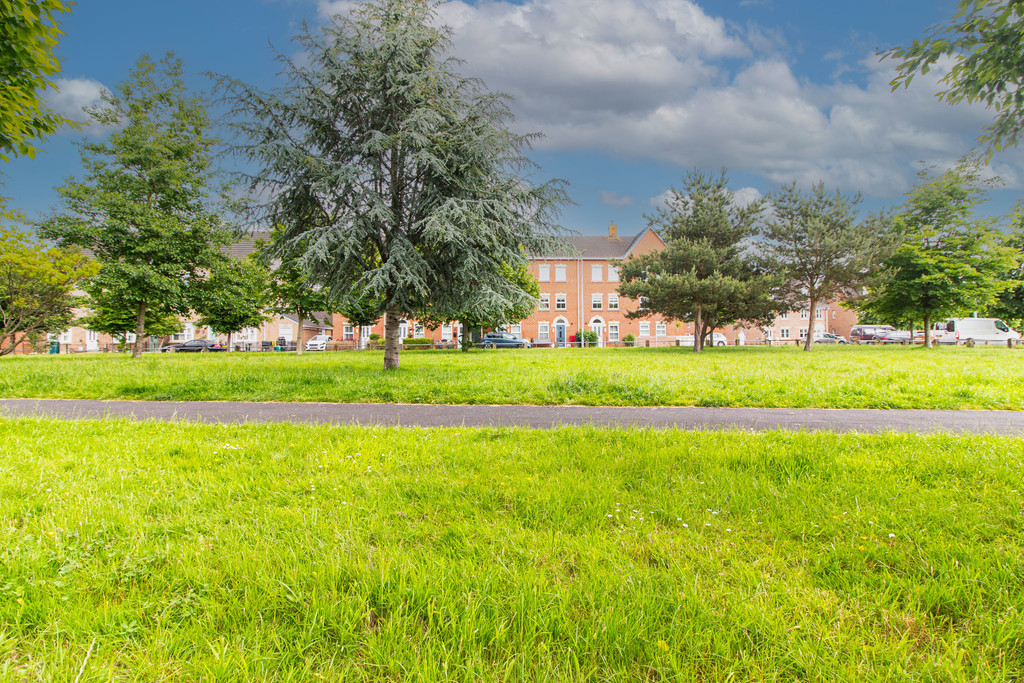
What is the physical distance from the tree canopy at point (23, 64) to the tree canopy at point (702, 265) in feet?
84.8

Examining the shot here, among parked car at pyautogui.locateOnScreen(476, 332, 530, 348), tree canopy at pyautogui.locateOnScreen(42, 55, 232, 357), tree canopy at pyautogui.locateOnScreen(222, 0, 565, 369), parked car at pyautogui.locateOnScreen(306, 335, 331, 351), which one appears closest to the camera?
tree canopy at pyautogui.locateOnScreen(222, 0, 565, 369)

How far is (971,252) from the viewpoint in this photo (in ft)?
102

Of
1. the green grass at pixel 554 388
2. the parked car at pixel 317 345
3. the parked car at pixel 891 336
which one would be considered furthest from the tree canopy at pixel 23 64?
the parked car at pixel 891 336

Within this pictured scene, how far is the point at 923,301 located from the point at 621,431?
37821mm

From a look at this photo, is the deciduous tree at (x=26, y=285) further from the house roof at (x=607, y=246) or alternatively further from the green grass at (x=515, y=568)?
the house roof at (x=607, y=246)

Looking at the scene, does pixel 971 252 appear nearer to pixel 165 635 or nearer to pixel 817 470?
pixel 817 470

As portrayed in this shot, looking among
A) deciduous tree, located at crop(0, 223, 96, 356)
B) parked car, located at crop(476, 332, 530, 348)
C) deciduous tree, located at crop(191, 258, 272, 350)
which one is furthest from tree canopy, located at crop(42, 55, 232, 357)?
parked car, located at crop(476, 332, 530, 348)

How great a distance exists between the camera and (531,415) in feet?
24.9

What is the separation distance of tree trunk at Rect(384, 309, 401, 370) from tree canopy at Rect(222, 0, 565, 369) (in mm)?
398

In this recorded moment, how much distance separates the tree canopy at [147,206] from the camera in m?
24.2

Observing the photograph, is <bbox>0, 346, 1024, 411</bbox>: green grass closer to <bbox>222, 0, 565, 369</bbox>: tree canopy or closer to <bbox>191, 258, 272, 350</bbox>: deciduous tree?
<bbox>222, 0, 565, 369</bbox>: tree canopy

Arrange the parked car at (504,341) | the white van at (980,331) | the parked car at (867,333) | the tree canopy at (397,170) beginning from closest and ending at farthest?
the tree canopy at (397,170) → the parked car at (504,341) → the white van at (980,331) → the parked car at (867,333)

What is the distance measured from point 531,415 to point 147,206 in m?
28.3

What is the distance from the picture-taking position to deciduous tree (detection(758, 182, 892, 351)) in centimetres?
2884
